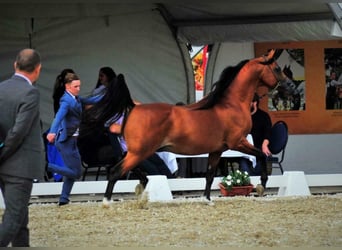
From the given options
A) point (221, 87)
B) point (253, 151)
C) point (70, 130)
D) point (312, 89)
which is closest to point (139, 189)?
point (70, 130)

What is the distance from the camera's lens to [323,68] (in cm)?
1330

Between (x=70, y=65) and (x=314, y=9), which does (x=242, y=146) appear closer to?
(x=314, y=9)

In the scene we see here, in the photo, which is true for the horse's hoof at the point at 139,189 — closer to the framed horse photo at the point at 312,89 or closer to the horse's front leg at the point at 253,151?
the horse's front leg at the point at 253,151

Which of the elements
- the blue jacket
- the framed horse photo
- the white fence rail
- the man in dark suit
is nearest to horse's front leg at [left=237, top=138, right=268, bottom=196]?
the white fence rail

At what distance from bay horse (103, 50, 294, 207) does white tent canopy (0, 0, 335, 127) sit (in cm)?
260

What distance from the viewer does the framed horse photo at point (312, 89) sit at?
13.3 m

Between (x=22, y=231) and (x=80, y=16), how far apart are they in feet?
23.0

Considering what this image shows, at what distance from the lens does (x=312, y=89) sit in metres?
13.3

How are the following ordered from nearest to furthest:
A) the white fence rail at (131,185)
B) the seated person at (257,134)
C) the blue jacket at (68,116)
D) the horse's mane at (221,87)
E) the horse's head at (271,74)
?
the blue jacket at (68,116)
the horse's mane at (221,87)
the horse's head at (271,74)
the white fence rail at (131,185)
the seated person at (257,134)

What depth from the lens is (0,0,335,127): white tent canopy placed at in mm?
11758

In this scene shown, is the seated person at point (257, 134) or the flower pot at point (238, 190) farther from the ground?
the seated person at point (257, 134)

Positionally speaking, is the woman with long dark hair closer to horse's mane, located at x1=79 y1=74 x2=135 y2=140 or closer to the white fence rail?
horse's mane, located at x1=79 y1=74 x2=135 y2=140

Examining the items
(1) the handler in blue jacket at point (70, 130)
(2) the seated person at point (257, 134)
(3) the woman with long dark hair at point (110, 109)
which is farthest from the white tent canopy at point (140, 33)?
(3) the woman with long dark hair at point (110, 109)

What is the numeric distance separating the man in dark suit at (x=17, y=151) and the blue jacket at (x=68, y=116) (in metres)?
3.42
